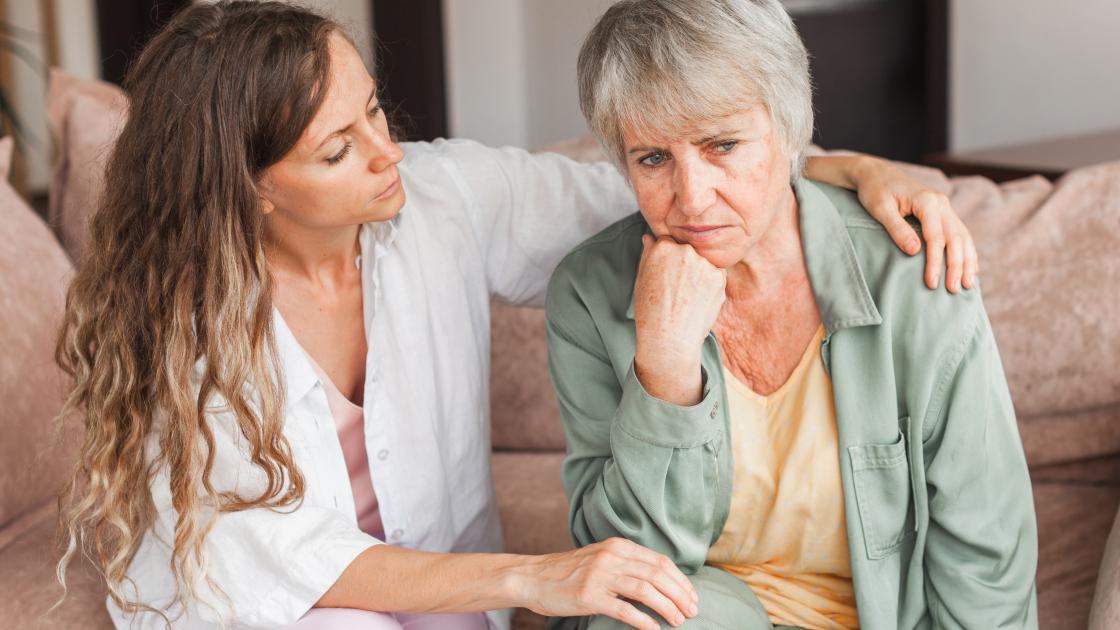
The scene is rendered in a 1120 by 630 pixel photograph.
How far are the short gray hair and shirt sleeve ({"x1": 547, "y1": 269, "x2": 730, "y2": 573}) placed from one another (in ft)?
1.01

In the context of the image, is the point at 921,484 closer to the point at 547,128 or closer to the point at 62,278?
the point at 62,278

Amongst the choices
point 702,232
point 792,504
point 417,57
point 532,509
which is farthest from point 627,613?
point 417,57

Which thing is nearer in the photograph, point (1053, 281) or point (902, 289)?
point (902, 289)

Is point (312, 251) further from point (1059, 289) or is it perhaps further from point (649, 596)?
point (1059, 289)

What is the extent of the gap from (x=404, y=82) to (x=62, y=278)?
3453mm

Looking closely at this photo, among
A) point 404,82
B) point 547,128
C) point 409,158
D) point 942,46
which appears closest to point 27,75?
point 404,82

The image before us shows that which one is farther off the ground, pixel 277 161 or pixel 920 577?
pixel 277 161

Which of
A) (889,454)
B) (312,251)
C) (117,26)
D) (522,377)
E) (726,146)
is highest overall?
(726,146)

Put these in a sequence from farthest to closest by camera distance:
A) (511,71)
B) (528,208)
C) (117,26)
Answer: (117,26), (511,71), (528,208)

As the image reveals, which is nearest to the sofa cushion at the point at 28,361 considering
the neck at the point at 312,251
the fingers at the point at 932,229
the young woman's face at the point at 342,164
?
the neck at the point at 312,251

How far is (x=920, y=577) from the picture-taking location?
4.90ft

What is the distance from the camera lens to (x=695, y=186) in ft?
4.47

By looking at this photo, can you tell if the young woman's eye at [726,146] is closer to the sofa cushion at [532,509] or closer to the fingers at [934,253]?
the fingers at [934,253]

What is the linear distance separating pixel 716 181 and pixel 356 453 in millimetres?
686
